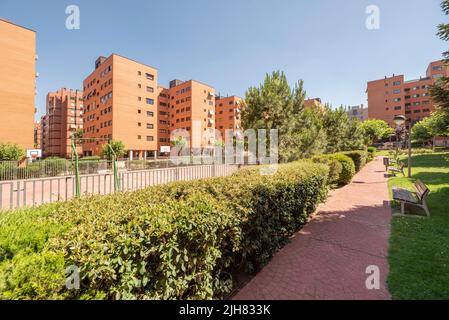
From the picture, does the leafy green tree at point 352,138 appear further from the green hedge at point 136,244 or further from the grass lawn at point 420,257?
the green hedge at point 136,244

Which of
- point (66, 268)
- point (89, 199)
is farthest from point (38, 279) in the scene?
point (89, 199)

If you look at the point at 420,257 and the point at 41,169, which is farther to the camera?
the point at 41,169

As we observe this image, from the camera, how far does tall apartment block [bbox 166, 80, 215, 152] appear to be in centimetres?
5744

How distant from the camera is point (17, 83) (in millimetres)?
26484

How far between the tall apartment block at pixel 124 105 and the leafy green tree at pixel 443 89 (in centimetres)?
4613

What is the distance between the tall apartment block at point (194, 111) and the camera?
5744 cm

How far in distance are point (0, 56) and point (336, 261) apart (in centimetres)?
3809

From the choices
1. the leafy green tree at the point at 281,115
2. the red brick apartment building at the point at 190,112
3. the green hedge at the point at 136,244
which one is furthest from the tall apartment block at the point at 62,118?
the green hedge at the point at 136,244

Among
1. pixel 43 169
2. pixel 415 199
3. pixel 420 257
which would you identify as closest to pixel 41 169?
pixel 43 169

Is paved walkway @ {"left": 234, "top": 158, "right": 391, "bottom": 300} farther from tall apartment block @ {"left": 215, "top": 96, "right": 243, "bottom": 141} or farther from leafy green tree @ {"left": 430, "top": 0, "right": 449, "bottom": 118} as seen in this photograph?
tall apartment block @ {"left": 215, "top": 96, "right": 243, "bottom": 141}

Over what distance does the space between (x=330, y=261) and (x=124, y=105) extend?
4907cm

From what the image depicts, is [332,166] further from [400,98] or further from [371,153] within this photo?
[400,98]
